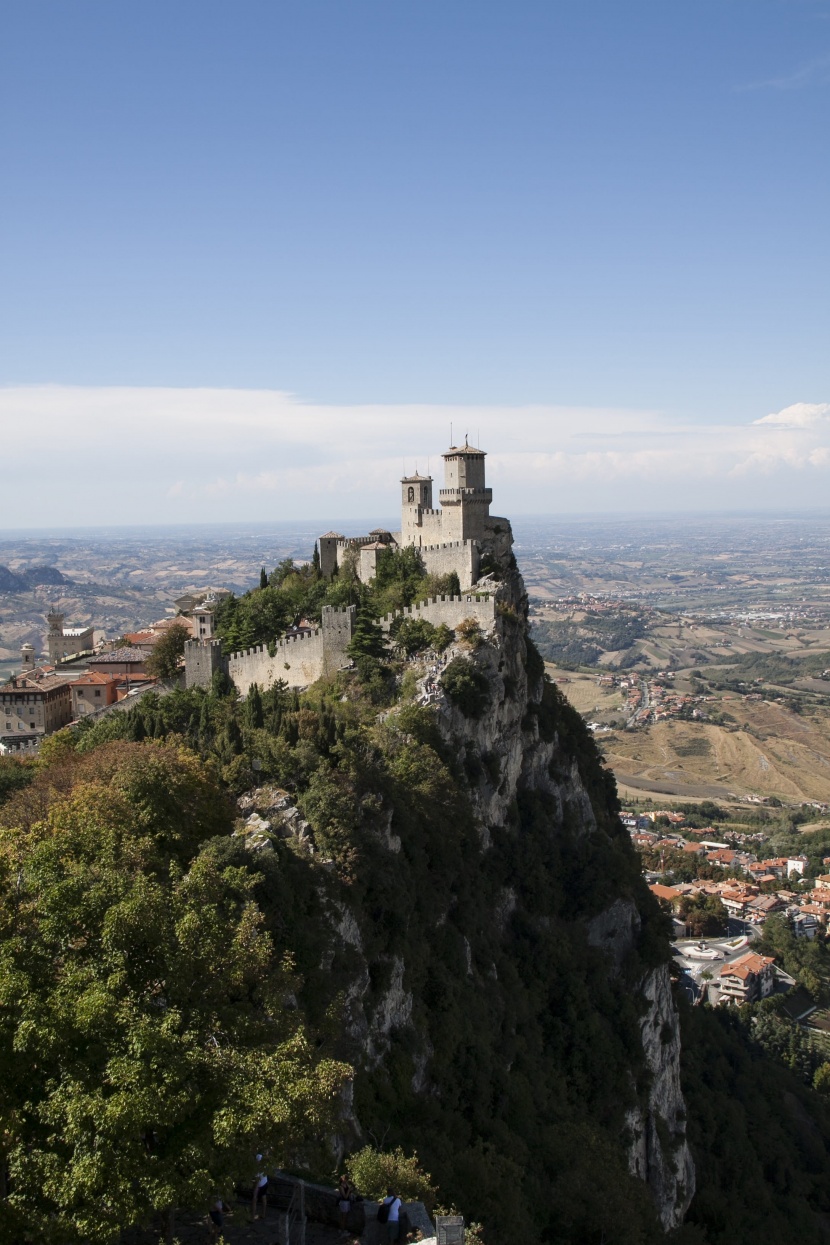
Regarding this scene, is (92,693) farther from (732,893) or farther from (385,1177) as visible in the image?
(732,893)

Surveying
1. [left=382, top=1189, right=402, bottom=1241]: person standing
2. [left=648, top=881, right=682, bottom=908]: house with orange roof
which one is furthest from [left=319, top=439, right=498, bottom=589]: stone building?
[left=648, top=881, right=682, bottom=908]: house with orange roof

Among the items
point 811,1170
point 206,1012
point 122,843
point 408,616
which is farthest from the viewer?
point 811,1170

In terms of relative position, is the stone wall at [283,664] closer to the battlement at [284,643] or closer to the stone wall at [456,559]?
the battlement at [284,643]

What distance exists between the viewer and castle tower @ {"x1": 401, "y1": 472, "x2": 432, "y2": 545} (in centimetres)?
5756

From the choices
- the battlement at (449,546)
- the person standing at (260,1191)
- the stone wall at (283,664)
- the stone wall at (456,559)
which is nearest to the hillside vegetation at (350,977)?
the person standing at (260,1191)

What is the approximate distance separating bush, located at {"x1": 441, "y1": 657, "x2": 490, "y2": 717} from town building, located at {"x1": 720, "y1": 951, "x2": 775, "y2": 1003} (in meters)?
48.1

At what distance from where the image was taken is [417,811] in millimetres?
37844

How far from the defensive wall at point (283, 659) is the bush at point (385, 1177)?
1119 inches

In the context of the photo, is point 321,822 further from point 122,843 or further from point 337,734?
point 122,843

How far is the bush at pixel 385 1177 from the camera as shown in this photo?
2070 centimetres

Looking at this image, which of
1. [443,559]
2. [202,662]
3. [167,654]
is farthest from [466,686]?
[167,654]

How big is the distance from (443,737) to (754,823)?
10609cm

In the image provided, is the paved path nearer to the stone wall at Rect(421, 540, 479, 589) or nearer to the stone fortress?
the stone fortress

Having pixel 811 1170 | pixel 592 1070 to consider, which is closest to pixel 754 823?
pixel 811 1170
